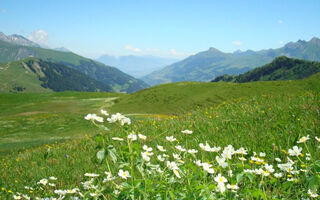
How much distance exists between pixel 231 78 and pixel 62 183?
610 ft

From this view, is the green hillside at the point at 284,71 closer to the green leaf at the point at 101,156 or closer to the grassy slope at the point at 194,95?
the grassy slope at the point at 194,95

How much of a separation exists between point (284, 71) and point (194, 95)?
132 m

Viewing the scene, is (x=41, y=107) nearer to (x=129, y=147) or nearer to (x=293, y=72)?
(x=129, y=147)

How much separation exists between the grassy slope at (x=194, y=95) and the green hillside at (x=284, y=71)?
109 meters

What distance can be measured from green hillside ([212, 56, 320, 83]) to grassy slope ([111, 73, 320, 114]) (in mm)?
109416

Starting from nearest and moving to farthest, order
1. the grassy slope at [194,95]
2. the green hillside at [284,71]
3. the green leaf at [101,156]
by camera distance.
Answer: the green leaf at [101,156], the grassy slope at [194,95], the green hillside at [284,71]

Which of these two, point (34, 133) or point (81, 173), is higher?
point (81, 173)

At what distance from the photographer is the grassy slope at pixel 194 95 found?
38703mm

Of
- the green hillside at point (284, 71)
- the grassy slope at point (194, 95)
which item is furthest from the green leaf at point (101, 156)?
the green hillside at point (284, 71)

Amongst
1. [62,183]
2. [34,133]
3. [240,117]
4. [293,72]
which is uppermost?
[293,72]

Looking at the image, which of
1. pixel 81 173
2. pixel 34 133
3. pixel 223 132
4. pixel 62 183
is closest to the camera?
pixel 62 183

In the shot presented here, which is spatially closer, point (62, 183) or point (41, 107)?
point (62, 183)

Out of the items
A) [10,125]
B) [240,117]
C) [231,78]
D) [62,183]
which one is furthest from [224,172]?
[231,78]

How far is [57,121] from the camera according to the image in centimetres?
3022
